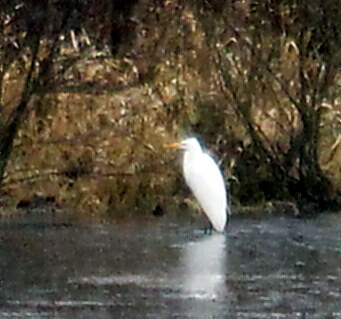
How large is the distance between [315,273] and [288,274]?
0.19 metres

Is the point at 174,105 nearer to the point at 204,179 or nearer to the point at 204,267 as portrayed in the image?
the point at 204,179

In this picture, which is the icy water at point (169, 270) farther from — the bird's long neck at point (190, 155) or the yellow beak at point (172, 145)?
the yellow beak at point (172, 145)

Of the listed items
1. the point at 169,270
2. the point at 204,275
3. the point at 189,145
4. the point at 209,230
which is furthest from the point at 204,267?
the point at 189,145

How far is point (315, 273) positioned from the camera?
9.84m

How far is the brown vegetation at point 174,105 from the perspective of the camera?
13.9m

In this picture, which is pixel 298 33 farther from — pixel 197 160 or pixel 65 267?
pixel 65 267

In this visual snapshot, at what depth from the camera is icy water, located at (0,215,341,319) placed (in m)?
8.47

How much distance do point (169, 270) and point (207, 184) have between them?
3515mm

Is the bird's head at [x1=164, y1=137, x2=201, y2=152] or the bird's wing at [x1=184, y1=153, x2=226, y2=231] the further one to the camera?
the bird's head at [x1=164, y1=137, x2=201, y2=152]

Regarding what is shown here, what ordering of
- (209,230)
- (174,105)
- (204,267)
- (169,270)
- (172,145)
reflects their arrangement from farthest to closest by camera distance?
1. (174,105)
2. (172,145)
3. (209,230)
4. (204,267)
5. (169,270)

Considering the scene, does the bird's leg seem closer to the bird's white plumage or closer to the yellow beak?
the bird's white plumage

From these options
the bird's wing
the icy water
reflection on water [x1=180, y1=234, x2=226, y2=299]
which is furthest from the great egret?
reflection on water [x1=180, y1=234, x2=226, y2=299]

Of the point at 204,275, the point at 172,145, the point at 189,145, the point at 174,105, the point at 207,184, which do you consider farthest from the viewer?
the point at 174,105

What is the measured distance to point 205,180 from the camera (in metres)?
13.4
